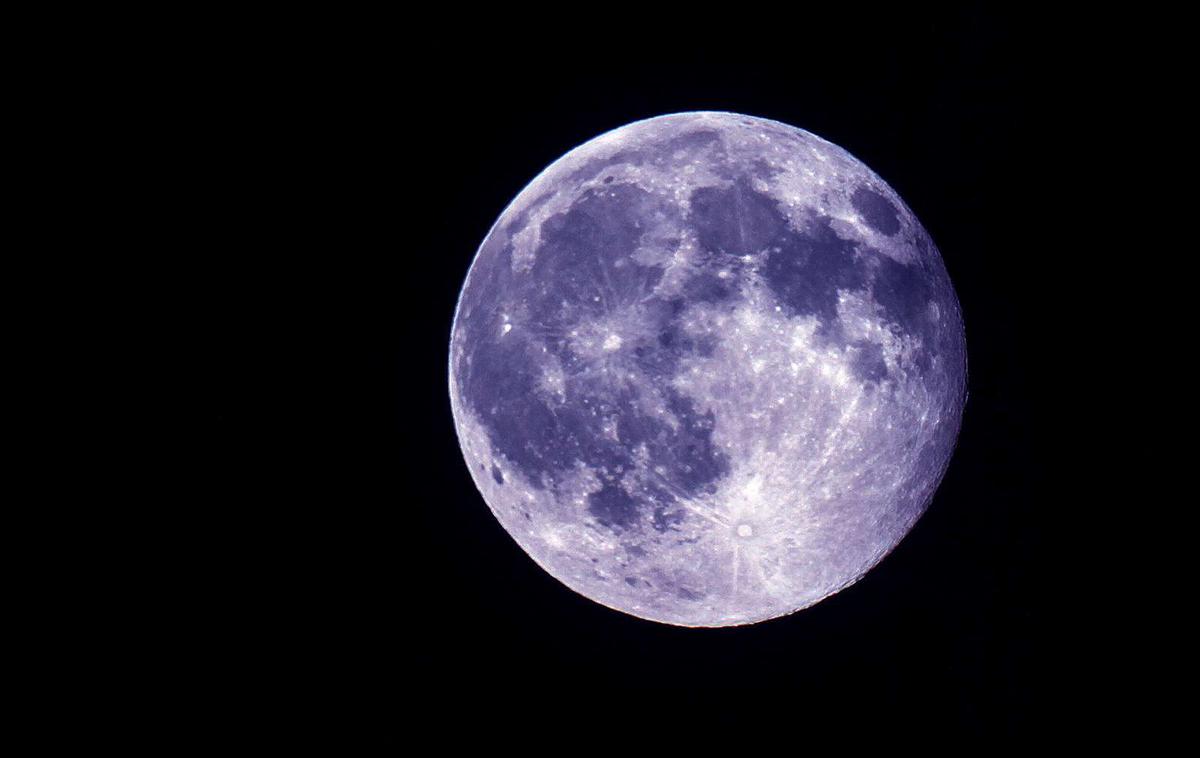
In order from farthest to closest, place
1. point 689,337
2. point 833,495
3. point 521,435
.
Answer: point 521,435 < point 833,495 < point 689,337

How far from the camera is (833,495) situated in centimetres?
305

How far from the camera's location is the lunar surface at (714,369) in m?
2.88

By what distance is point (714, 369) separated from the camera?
283cm

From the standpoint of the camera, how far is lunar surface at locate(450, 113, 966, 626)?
9.43ft

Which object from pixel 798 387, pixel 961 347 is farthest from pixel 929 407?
pixel 798 387

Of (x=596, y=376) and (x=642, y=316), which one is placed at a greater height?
(x=642, y=316)

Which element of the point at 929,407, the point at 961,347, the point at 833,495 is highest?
the point at 961,347

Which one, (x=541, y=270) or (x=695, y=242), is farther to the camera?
(x=541, y=270)

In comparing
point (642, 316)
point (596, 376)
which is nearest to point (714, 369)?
point (642, 316)

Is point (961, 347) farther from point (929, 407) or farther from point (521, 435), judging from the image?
point (521, 435)

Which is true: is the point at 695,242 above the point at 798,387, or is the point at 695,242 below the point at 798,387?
above

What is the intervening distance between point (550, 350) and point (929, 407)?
1709 mm

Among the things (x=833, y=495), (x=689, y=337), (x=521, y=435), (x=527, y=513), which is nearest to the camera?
(x=689, y=337)

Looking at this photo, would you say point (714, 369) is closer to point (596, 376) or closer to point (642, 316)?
point (642, 316)
